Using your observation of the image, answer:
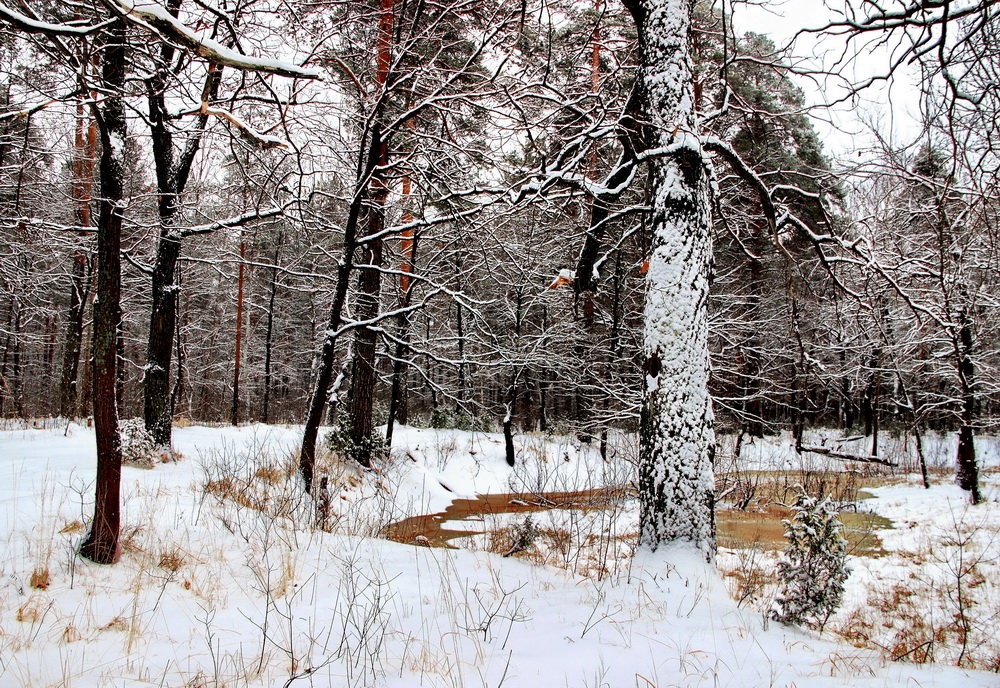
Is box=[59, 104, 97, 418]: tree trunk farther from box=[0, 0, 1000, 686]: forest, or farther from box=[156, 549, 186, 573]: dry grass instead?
box=[156, 549, 186, 573]: dry grass

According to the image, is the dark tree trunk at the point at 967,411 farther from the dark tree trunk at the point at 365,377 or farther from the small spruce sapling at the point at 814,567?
the dark tree trunk at the point at 365,377

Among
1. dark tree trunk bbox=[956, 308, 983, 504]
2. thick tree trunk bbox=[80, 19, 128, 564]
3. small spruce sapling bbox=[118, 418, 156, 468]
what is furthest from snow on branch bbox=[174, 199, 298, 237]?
dark tree trunk bbox=[956, 308, 983, 504]

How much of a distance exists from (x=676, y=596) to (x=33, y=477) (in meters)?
6.47

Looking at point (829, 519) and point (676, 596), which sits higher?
point (829, 519)

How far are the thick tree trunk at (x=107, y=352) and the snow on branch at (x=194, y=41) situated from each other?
2.16 m

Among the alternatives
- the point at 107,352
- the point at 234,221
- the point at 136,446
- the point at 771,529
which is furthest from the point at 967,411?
the point at 136,446

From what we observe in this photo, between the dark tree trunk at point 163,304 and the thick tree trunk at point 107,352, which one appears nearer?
the thick tree trunk at point 107,352

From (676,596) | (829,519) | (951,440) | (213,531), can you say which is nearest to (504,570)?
(676,596)

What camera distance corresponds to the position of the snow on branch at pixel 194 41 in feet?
6.54

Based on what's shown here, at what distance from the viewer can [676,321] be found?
4117 millimetres

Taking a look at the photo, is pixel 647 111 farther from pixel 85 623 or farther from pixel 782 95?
pixel 782 95

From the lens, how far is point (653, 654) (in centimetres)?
275

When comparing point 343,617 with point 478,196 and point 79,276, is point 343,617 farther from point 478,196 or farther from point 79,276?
point 79,276

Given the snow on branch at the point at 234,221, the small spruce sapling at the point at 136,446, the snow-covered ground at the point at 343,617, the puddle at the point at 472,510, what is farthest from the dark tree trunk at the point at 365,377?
the snow-covered ground at the point at 343,617
